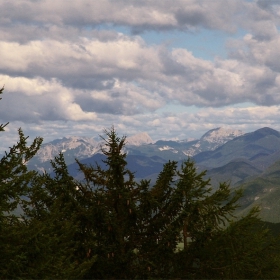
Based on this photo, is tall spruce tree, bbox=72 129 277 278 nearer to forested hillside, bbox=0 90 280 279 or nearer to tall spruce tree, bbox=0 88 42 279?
forested hillside, bbox=0 90 280 279

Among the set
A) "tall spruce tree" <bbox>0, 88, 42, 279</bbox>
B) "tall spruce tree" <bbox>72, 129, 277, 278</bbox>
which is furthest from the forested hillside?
"tall spruce tree" <bbox>0, 88, 42, 279</bbox>

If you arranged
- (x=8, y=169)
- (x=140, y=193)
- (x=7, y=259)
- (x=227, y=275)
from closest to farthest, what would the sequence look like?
(x=7, y=259)
(x=8, y=169)
(x=227, y=275)
(x=140, y=193)

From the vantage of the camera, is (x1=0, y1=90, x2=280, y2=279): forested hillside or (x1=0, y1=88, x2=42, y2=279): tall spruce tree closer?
(x1=0, y1=88, x2=42, y2=279): tall spruce tree

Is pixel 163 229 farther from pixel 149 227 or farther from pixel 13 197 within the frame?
pixel 13 197

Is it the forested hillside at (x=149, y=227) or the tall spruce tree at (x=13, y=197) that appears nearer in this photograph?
the tall spruce tree at (x=13, y=197)

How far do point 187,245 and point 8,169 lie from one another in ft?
→ 33.9

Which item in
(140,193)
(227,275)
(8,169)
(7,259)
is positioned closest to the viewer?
(7,259)

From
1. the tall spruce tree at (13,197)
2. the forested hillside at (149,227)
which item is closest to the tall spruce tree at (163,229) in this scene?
the forested hillside at (149,227)

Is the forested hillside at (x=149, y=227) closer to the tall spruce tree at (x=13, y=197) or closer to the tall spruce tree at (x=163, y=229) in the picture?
the tall spruce tree at (x=163, y=229)

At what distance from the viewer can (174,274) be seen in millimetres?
22750

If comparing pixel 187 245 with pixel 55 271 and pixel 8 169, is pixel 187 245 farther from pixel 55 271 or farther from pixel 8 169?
pixel 8 169

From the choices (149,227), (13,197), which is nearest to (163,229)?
(149,227)

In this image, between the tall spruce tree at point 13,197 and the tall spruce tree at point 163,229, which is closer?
the tall spruce tree at point 13,197

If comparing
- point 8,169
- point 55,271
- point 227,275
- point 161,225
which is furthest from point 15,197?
point 227,275
